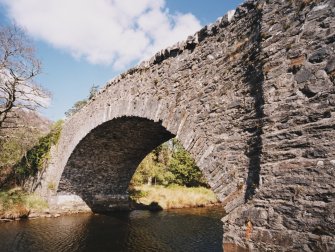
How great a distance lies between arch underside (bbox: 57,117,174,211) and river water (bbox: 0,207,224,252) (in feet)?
5.13

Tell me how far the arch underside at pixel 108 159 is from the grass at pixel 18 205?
1188 millimetres

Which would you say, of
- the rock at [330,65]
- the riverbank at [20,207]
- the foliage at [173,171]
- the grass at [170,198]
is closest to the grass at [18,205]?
the riverbank at [20,207]

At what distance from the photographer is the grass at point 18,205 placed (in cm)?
1323

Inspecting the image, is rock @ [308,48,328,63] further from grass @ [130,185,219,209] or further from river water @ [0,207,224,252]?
grass @ [130,185,219,209]

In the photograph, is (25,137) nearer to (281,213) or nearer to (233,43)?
(233,43)

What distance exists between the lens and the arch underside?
39.6ft

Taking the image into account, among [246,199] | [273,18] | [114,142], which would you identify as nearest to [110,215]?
[114,142]

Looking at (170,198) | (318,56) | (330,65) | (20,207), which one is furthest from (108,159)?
(330,65)

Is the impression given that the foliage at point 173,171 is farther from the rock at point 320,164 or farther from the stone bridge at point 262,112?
the rock at point 320,164

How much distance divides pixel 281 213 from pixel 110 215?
12731mm

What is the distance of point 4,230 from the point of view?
1126cm

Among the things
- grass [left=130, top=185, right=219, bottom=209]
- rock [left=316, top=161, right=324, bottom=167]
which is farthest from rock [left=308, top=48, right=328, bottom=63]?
grass [left=130, top=185, right=219, bottom=209]

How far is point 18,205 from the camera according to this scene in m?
14.0

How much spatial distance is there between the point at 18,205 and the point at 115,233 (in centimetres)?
532
